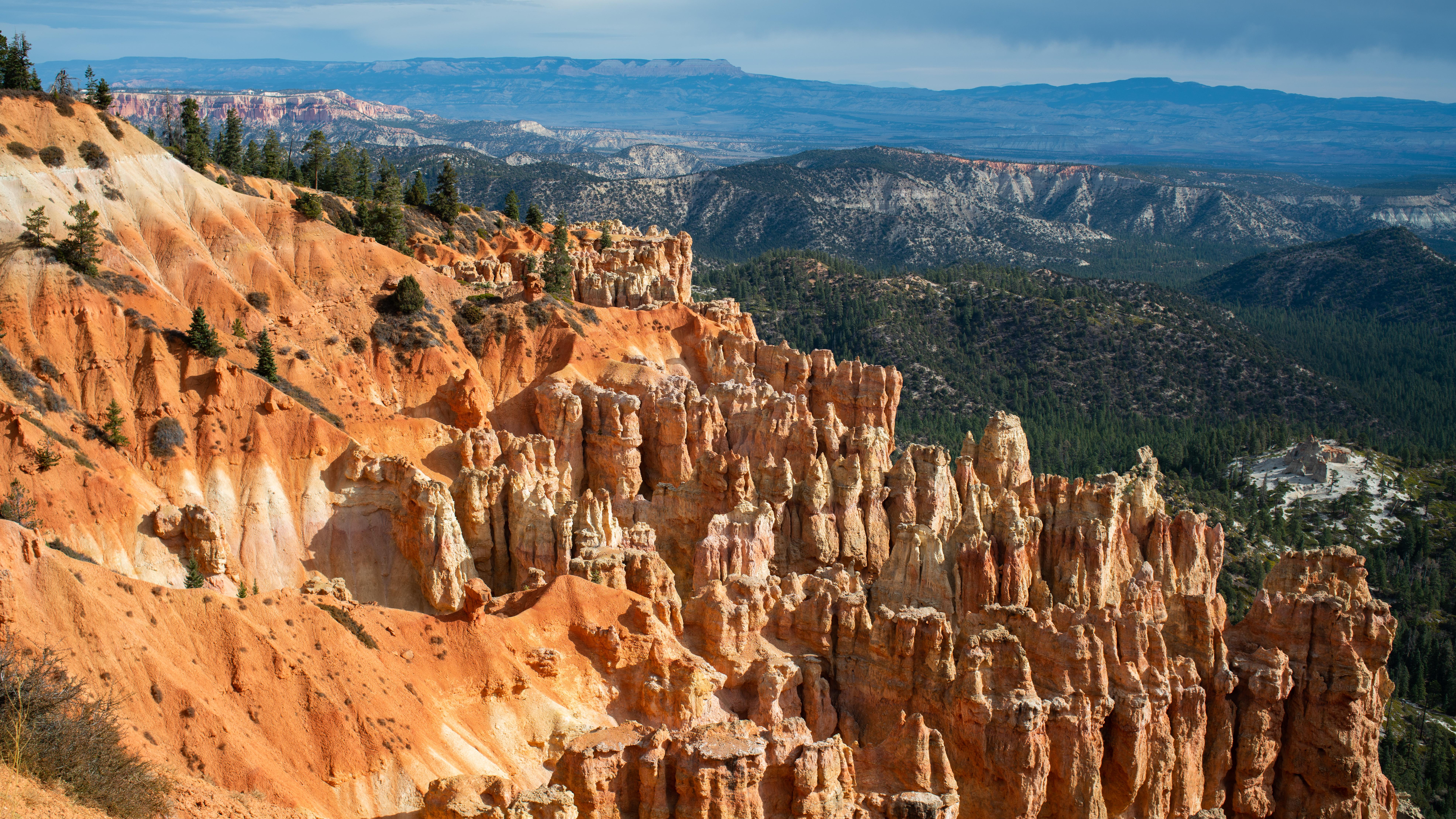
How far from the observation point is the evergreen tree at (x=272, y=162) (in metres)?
103

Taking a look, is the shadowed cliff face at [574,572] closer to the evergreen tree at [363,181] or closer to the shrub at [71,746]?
the shrub at [71,746]

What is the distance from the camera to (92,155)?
231 ft

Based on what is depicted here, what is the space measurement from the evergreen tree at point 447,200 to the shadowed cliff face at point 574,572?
65.2 ft

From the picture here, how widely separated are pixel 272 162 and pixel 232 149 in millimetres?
5104

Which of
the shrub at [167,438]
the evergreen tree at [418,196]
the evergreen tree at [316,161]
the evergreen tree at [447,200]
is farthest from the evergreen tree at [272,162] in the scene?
the shrub at [167,438]

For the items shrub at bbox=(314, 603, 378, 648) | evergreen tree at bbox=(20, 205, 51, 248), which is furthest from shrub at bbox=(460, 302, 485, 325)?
shrub at bbox=(314, 603, 378, 648)

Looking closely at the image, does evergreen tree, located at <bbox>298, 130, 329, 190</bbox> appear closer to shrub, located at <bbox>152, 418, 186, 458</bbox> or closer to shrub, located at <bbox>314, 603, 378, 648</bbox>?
shrub, located at <bbox>152, 418, 186, 458</bbox>

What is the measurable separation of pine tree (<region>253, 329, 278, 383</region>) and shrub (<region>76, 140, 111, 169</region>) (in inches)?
683

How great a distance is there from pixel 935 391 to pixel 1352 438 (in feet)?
154

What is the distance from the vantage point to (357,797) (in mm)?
33219

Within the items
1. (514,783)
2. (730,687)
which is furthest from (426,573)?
(514,783)

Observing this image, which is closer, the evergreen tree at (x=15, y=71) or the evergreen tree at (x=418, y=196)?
the evergreen tree at (x=15, y=71)

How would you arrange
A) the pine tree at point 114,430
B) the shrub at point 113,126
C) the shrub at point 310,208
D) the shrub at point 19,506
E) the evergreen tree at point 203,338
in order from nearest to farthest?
the shrub at point 19,506 < the pine tree at point 114,430 < the evergreen tree at point 203,338 < the shrub at point 113,126 < the shrub at point 310,208

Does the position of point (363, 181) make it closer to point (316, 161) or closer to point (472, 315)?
point (316, 161)
